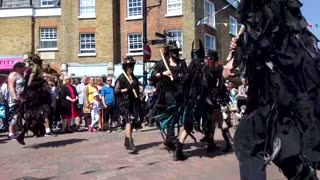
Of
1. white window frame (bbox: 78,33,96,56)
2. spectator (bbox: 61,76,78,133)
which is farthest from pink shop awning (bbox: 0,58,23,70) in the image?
spectator (bbox: 61,76,78,133)

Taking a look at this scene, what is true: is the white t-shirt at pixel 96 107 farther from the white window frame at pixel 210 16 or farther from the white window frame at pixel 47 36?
the white window frame at pixel 47 36

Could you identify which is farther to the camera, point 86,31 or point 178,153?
point 86,31

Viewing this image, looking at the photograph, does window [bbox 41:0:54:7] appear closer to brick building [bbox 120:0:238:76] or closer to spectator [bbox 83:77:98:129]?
brick building [bbox 120:0:238:76]

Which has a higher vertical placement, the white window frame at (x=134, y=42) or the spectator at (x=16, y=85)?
the white window frame at (x=134, y=42)

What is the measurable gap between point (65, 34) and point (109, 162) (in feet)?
98.8

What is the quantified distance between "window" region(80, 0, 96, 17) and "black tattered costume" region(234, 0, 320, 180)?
34572mm

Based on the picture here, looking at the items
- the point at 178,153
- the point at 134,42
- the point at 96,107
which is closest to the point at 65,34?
the point at 134,42

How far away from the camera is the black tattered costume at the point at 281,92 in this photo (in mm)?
3406

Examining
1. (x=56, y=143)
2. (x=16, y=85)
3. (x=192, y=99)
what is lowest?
(x=56, y=143)

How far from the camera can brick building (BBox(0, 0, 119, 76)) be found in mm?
36750

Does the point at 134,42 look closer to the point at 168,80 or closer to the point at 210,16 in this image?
the point at 210,16

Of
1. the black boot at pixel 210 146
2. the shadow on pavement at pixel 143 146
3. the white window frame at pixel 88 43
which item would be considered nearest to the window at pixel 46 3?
the white window frame at pixel 88 43

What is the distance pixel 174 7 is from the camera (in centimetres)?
3600

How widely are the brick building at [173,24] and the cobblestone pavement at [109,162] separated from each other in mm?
24021
